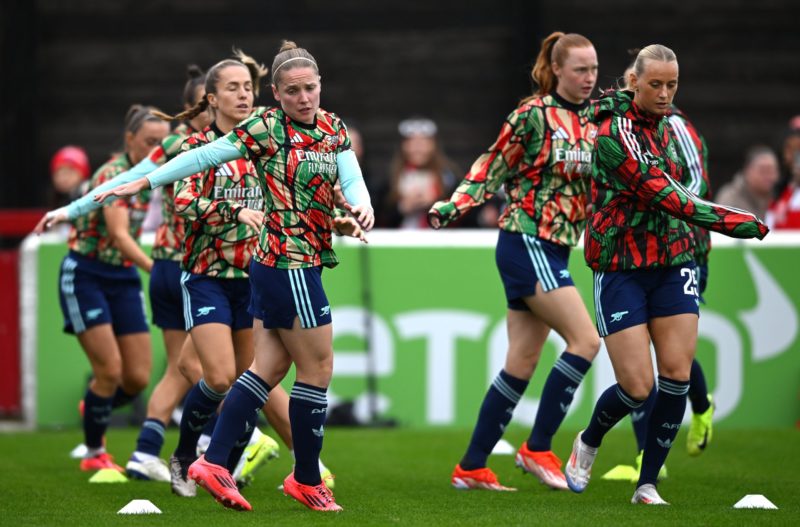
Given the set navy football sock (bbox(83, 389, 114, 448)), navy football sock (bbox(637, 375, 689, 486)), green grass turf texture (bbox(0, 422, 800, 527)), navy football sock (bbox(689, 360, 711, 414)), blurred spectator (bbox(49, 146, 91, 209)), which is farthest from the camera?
blurred spectator (bbox(49, 146, 91, 209))

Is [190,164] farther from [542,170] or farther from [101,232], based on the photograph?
[101,232]

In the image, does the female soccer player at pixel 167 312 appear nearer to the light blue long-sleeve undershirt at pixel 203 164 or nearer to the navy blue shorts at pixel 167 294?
the navy blue shorts at pixel 167 294

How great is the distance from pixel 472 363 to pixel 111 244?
135 inches

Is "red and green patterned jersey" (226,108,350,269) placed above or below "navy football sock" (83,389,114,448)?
above

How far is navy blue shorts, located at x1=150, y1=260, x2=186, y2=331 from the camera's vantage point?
8180mm

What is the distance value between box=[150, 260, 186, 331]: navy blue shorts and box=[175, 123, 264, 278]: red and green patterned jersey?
637 mm

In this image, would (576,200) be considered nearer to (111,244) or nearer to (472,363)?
(111,244)

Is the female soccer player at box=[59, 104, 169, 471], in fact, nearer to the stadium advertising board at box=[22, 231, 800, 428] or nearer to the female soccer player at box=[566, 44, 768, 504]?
the stadium advertising board at box=[22, 231, 800, 428]

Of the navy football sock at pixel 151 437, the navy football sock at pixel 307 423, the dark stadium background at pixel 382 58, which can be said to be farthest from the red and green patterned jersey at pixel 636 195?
the dark stadium background at pixel 382 58

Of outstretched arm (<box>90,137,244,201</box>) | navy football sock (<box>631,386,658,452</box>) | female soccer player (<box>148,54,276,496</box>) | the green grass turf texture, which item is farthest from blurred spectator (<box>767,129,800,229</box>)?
outstretched arm (<box>90,137,244,201</box>)

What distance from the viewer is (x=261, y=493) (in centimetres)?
777

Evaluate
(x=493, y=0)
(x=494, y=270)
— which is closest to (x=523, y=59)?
(x=493, y=0)

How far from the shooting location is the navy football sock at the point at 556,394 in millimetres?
7703

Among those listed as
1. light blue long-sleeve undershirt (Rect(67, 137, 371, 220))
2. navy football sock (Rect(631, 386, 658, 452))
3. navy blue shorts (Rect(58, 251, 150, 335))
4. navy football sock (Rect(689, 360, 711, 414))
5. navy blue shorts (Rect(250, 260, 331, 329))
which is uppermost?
light blue long-sleeve undershirt (Rect(67, 137, 371, 220))
